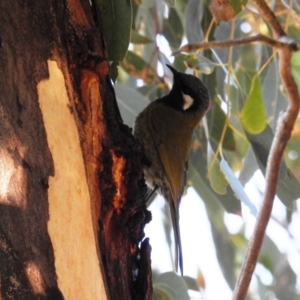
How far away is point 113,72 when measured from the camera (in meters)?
1.78

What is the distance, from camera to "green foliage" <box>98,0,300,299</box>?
208 centimetres

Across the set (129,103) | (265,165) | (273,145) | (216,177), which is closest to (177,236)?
(216,177)

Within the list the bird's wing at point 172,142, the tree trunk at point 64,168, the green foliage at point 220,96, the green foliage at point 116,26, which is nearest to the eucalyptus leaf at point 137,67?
the green foliage at point 220,96

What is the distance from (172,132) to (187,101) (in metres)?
0.19

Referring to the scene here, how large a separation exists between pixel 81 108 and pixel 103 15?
1.33 ft

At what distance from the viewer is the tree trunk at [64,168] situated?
49.5 inches

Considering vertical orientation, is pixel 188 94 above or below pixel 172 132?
above

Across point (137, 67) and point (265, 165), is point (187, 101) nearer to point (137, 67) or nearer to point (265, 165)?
point (137, 67)

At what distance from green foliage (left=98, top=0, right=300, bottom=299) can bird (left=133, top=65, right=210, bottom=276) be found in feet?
0.21

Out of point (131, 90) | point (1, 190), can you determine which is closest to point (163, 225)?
point (131, 90)

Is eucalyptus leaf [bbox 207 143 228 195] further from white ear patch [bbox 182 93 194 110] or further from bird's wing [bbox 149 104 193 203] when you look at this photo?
white ear patch [bbox 182 93 194 110]

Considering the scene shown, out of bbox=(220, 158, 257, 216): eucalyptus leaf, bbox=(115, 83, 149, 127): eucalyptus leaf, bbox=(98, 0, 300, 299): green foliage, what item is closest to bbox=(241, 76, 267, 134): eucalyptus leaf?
bbox=(98, 0, 300, 299): green foliage

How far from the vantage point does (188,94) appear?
8.86ft

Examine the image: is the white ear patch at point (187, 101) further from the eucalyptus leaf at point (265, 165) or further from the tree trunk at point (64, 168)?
the tree trunk at point (64, 168)
